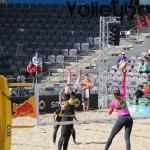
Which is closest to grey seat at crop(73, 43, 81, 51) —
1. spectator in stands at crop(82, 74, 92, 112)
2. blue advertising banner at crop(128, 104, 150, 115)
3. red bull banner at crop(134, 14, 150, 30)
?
red bull banner at crop(134, 14, 150, 30)

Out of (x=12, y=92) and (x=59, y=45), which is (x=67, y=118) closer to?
(x=12, y=92)

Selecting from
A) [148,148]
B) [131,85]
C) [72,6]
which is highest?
[72,6]

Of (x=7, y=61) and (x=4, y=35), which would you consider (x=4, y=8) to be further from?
(x=7, y=61)

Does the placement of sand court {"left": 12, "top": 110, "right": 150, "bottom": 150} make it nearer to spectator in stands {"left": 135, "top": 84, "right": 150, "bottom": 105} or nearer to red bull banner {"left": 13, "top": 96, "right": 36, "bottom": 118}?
red bull banner {"left": 13, "top": 96, "right": 36, "bottom": 118}

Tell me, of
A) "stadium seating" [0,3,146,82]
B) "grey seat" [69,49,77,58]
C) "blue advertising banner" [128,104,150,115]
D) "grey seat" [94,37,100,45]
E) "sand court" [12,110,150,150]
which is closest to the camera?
"sand court" [12,110,150,150]

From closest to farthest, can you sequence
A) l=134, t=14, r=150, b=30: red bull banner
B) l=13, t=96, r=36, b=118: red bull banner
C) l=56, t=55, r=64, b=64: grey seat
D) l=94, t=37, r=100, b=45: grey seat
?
l=13, t=96, r=36, b=118: red bull banner, l=56, t=55, r=64, b=64: grey seat, l=94, t=37, r=100, b=45: grey seat, l=134, t=14, r=150, b=30: red bull banner

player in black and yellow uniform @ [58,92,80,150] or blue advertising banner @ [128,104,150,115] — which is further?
blue advertising banner @ [128,104,150,115]

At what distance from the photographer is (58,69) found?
3084 centimetres

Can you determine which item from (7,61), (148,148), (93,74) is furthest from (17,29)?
(148,148)

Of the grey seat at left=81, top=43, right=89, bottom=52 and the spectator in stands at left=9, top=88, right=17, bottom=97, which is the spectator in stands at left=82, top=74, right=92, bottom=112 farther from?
the grey seat at left=81, top=43, right=89, bottom=52

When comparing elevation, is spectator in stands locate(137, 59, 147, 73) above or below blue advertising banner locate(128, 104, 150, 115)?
above

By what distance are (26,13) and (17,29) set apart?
204cm

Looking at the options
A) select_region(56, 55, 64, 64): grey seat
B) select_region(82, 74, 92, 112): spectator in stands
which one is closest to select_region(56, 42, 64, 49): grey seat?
select_region(56, 55, 64, 64): grey seat

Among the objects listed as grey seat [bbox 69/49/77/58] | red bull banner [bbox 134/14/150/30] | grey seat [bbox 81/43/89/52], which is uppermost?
red bull banner [bbox 134/14/150/30]
